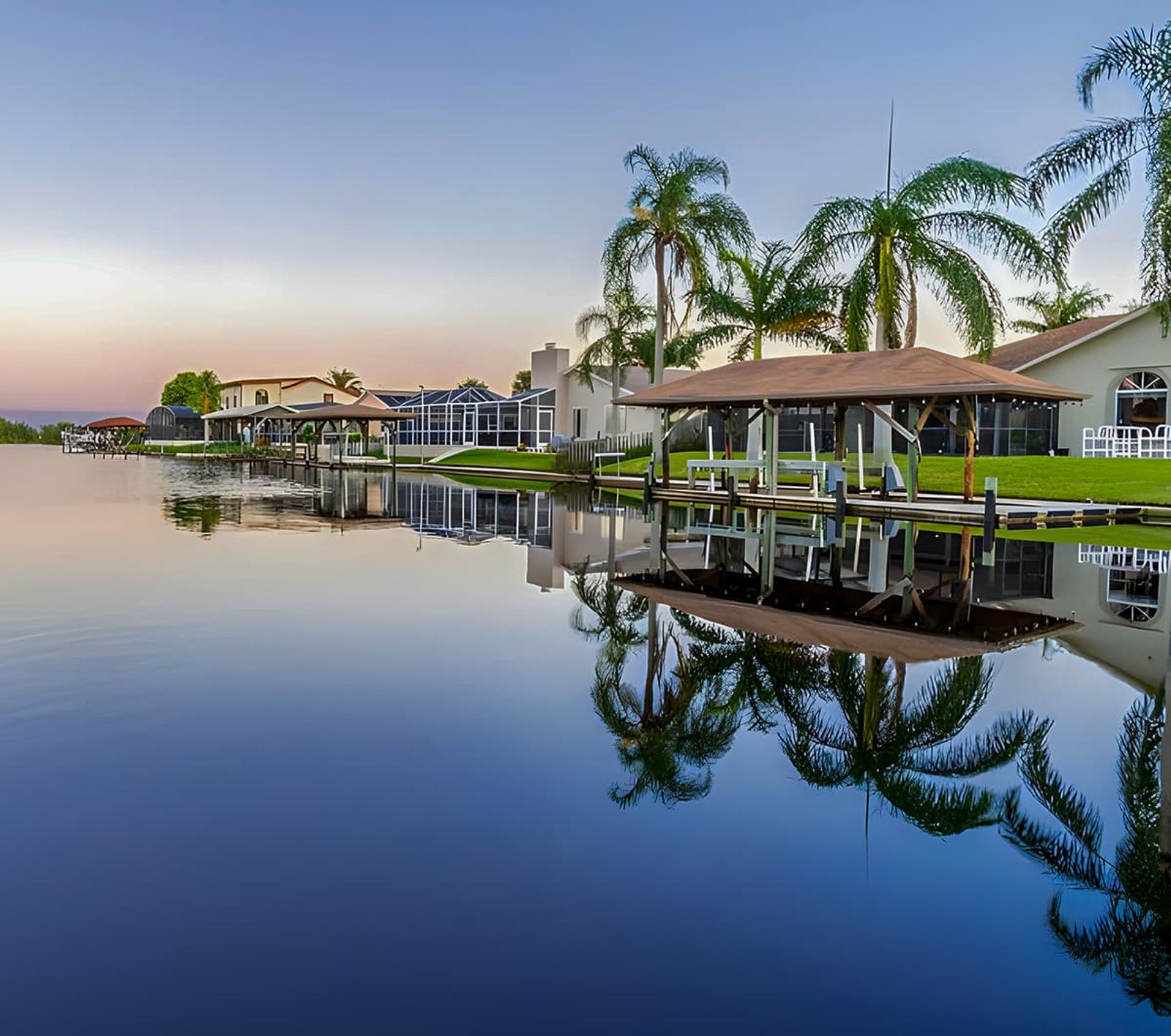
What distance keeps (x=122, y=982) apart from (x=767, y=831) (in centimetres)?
304

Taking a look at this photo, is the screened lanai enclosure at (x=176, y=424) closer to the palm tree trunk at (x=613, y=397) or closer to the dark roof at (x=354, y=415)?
the dark roof at (x=354, y=415)

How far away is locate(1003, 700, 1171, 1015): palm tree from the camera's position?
13.4 feet

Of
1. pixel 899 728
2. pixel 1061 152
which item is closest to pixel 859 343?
pixel 1061 152

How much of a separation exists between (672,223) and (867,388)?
16.2m

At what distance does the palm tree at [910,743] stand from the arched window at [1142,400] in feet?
94.6

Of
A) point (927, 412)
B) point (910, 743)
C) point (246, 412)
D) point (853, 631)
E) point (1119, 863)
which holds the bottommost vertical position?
point (1119, 863)

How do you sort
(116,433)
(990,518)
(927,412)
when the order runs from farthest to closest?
(116,433) → (927,412) → (990,518)

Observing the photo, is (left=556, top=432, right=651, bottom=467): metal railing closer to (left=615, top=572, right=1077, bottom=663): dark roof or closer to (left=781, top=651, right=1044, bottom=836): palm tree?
(left=615, top=572, right=1077, bottom=663): dark roof

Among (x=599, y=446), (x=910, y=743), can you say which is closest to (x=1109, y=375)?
(x=599, y=446)

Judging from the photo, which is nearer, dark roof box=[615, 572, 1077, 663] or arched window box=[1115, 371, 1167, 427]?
dark roof box=[615, 572, 1077, 663]

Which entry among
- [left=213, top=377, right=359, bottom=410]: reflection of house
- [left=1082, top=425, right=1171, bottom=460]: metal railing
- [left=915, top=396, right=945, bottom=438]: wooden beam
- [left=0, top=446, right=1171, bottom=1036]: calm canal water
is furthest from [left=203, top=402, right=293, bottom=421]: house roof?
[left=0, top=446, right=1171, bottom=1036]: calm canal water

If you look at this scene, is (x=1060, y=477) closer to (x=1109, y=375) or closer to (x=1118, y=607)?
(x=1109, y=375)

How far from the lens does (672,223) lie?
120 ft

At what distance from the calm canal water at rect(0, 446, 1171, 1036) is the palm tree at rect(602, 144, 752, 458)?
28.1m
